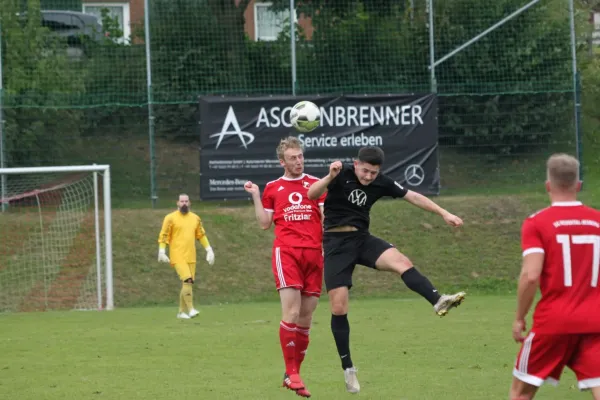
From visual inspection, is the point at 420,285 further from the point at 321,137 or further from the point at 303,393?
the point at 321,137

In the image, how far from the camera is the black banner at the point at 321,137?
20.2 m

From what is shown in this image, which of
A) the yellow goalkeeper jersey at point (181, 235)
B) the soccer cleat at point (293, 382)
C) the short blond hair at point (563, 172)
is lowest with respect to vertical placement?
the soccer cleat at point (293, 382)

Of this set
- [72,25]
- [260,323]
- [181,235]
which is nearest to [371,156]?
[260,323]

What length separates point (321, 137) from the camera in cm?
2039

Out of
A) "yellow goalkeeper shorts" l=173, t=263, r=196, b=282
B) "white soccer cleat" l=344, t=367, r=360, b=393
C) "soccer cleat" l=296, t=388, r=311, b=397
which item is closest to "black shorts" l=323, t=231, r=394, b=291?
"white soccer cleat" l=344, t=367, r=360, b=393

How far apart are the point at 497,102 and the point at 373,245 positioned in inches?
524

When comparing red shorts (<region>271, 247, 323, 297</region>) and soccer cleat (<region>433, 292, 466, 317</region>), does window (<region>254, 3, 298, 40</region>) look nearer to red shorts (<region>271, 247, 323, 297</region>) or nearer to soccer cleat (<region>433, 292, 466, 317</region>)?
red shorts (<region>271, 247, 323, 297</region>)

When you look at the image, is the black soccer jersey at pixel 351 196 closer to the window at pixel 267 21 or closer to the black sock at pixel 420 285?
the black sock at pixel 420 285

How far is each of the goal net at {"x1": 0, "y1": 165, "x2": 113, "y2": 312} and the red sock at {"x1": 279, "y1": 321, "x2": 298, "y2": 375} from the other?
9.34m

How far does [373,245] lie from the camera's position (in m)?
8.53

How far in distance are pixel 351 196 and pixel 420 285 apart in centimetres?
95

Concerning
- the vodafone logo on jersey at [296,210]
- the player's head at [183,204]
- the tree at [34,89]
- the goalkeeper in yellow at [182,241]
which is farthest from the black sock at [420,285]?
the tree at [34,89]

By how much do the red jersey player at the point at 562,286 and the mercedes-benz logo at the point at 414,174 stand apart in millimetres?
14851

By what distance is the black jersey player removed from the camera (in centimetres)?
835
